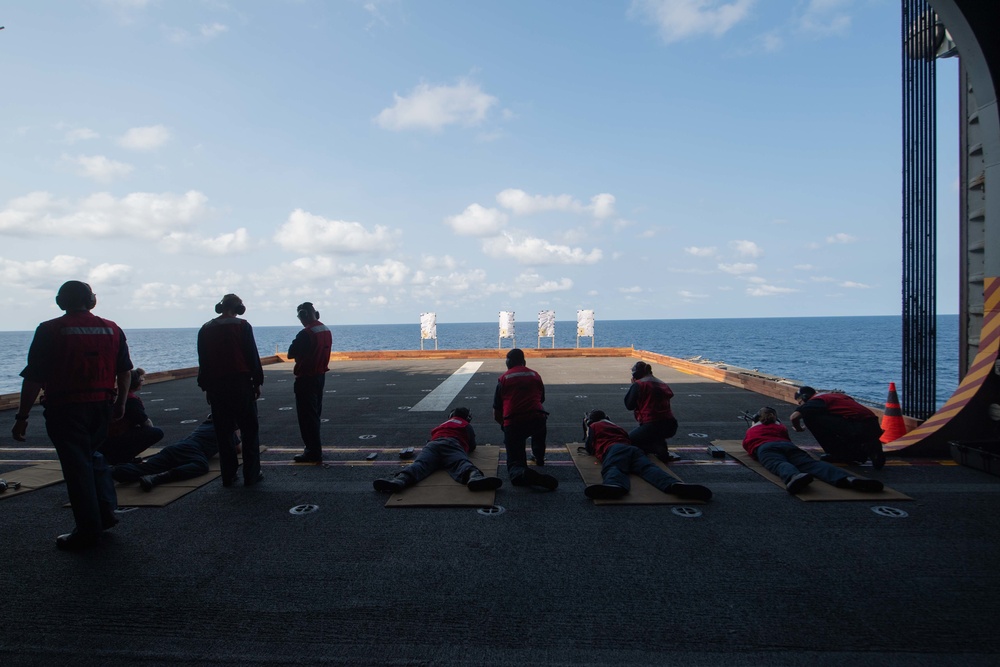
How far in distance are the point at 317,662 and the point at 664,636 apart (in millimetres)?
1808

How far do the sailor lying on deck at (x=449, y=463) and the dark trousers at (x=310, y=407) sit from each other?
4.19 ft

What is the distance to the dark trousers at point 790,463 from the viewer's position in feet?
17.4

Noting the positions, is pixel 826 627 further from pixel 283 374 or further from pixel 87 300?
pixel 283 374

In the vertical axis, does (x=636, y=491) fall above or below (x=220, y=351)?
below

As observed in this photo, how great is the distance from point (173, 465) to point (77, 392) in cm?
219

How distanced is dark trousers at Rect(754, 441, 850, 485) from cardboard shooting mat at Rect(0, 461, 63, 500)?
7.74 m

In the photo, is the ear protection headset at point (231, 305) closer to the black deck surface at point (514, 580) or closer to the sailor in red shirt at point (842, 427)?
the black deck surface at point (514, 580)

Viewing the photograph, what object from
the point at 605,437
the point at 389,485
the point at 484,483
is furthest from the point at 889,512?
the point at 389,485

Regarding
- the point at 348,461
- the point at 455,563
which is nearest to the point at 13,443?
the point at 348,461

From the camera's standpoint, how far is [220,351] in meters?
5.46

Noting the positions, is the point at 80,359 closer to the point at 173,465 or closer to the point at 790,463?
the point at 173,465

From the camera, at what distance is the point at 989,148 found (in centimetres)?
605

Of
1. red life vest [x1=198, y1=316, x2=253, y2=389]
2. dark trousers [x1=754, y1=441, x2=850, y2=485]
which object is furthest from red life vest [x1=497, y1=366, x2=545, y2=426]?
red life vest [x1=198, y1=316, x2=253, y2=389]

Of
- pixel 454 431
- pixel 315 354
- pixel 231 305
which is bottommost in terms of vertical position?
pixel 454 431
